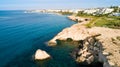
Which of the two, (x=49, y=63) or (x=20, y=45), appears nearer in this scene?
(x=49, y=63)

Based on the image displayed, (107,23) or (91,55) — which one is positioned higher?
(107,23)

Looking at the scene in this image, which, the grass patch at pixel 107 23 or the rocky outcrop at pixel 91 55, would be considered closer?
the rocky outcrop at pixel 91 55

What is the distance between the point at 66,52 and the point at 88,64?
451 inches

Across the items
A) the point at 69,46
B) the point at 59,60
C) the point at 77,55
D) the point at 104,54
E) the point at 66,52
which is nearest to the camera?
the point at 104,54

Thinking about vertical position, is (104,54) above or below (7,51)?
above

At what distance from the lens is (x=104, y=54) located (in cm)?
3603

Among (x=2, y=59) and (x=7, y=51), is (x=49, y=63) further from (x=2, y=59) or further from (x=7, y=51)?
(x=7, y=51)

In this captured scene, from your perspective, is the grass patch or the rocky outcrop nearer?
the rocky outcrop

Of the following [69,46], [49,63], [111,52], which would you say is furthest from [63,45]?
[111,52]

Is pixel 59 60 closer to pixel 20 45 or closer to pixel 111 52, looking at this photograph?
pixel 111 52

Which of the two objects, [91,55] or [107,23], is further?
[107,23]

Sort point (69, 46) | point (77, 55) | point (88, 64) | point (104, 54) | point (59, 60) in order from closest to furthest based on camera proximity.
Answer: point (104, 54) → point (88, 64) → point (59, 60) → point (77, 55) → point (69, 46)

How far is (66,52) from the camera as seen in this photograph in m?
51.5

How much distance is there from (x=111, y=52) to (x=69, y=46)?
2299 cm
